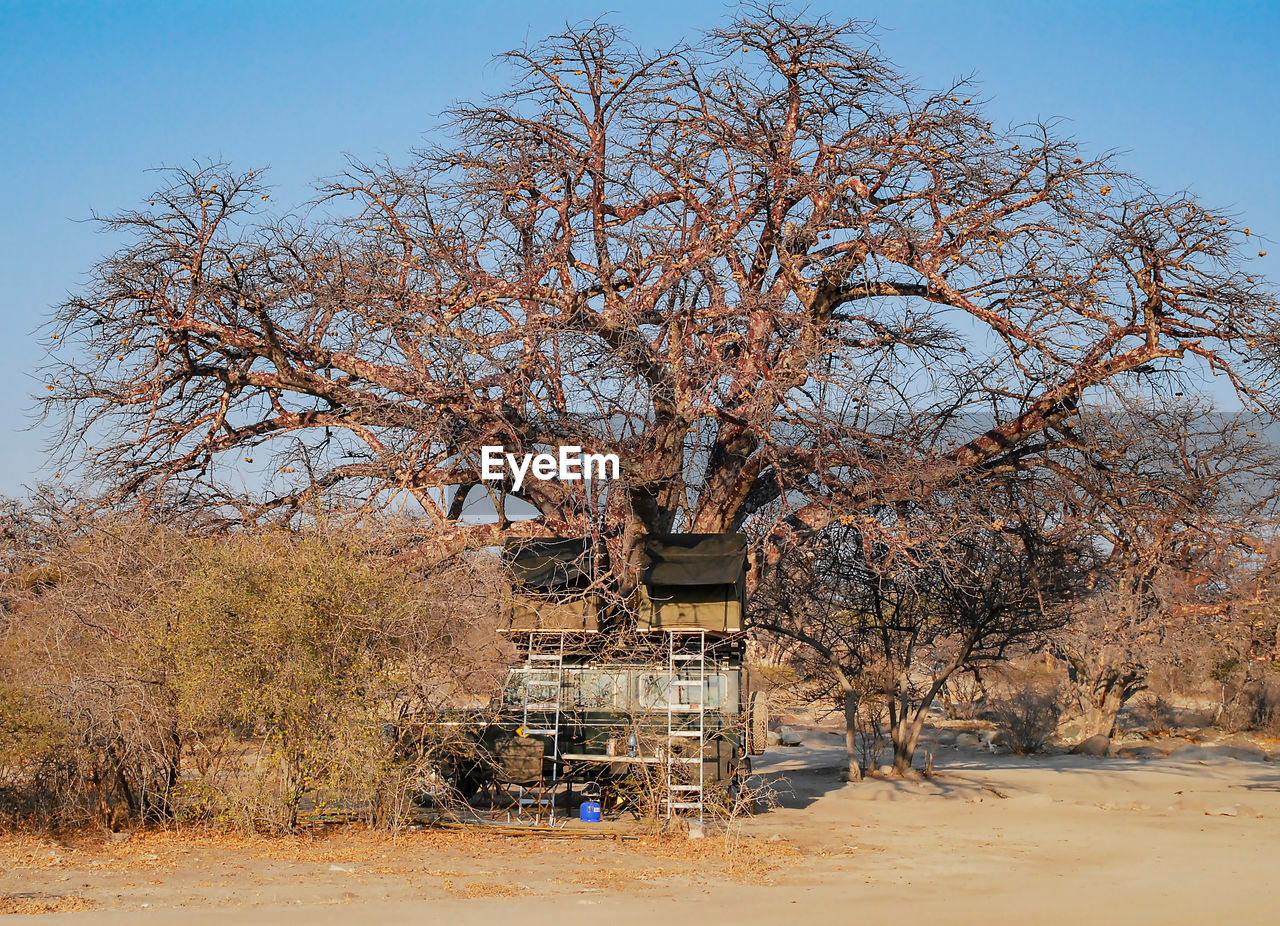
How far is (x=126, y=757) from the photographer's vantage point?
11859 mm

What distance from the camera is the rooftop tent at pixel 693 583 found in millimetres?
14406

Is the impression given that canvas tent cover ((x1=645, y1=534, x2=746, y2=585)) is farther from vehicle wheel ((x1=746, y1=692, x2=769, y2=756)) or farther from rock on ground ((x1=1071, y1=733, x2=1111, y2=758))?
rock on ground ((x1=1071, y1=733, x2=1111, y2=758))

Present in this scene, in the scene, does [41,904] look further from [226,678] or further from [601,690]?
[601,690]

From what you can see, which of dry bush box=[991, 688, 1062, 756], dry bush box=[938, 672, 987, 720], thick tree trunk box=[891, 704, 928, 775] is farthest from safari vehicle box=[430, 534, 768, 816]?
dry bush box=[938, 672, 987, 720]

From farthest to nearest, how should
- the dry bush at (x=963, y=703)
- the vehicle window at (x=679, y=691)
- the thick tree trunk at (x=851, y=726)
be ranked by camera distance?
1. the dry bush at (x=963, y=703)
2. the thick tree trunk at (x=851, y=726)
3. the vehicle window at (x=679, y=691)

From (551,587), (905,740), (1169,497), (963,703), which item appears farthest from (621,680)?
(963,703)

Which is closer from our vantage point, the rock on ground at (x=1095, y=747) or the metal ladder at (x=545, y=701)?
the metal ladder at (x=545, y=701)

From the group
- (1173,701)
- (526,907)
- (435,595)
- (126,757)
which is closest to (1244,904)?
(526,907)

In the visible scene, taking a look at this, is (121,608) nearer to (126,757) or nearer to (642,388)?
(126,757)

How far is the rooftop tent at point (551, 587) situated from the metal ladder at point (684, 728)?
1.11 meters

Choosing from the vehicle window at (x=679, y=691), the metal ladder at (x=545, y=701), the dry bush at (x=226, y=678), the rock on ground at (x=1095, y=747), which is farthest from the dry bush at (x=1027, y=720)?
the dry bush at (x=226, y=678)

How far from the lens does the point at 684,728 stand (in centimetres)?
1348

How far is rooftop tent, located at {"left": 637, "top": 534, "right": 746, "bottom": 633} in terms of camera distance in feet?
47.3

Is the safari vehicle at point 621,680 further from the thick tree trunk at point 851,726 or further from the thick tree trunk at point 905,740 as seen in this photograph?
the thick tree trunk at point 905,740
